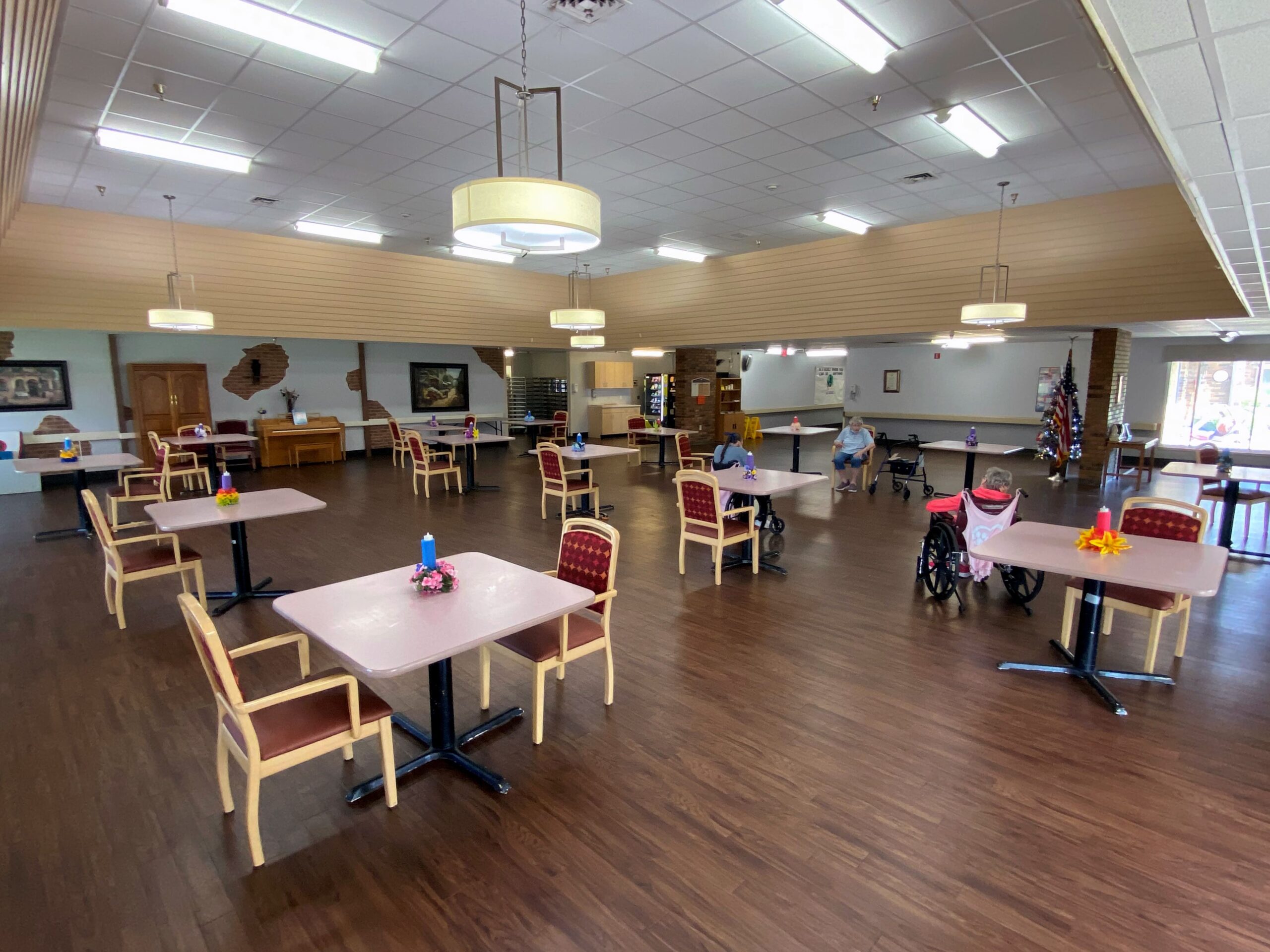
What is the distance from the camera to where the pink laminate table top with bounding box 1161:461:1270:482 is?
5.92 meters

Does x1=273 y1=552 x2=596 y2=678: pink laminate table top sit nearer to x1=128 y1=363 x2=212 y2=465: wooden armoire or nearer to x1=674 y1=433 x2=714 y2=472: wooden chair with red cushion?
x1=674 y1=433 x2=714 y2=472: wooden chair with red cushion

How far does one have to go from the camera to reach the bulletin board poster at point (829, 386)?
21031 mm

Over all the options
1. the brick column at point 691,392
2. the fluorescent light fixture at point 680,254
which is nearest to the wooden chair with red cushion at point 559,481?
the fluorescent light fixture at point 680,254

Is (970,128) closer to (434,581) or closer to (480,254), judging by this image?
(434,581)

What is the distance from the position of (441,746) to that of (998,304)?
6992 mm

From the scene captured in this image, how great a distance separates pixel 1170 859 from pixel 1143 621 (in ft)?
9.14

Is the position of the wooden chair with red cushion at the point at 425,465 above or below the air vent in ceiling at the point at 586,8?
below

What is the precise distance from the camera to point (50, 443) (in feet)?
32.0

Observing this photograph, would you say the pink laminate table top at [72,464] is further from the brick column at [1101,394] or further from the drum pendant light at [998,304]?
the brick column at [1101,394]

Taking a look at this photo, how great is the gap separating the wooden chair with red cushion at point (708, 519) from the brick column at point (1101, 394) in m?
6.98

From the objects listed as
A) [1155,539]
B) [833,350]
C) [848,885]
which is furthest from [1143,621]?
[833,350]

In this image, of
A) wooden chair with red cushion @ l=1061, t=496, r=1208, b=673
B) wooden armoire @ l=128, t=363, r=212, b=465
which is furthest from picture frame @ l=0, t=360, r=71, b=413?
wooden chair with red cushion @ l=1061, t=496, r=1208, b=673

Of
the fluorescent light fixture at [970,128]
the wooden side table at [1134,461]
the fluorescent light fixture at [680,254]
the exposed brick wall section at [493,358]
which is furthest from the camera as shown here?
the exposed brick wall section at [493,358]

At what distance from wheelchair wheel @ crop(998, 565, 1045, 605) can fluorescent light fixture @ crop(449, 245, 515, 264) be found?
380 inches
